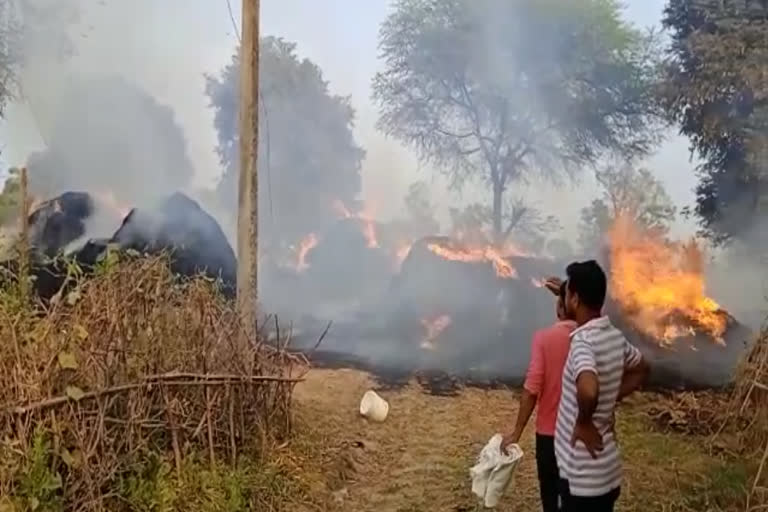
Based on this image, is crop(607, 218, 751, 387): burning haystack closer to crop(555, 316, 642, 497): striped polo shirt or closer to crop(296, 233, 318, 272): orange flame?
crop(296, 233, 318, 272): orange flame

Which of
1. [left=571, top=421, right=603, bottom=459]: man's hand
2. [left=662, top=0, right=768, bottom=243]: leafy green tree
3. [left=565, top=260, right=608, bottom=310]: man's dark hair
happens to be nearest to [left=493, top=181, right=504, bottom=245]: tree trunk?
[left=662, top=0, right=768, bottom=243]: leafy green tree

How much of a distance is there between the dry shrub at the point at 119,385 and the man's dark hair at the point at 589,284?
8.62 feet

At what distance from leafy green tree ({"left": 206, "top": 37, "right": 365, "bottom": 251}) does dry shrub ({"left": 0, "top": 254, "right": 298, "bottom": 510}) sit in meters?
12.5

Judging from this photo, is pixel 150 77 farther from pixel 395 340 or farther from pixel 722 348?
pixel 722 348

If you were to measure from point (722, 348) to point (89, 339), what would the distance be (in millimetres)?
11134

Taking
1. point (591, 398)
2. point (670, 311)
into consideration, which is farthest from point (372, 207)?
point (591, 398)

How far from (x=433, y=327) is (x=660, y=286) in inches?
173

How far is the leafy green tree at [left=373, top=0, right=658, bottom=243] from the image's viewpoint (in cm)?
1764

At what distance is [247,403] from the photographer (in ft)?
19.2

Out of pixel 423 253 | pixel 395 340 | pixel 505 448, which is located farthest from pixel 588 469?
pixel 423 253

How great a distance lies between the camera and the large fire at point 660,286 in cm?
1388

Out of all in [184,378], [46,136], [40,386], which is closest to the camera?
[40,386]

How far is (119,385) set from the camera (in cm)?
462

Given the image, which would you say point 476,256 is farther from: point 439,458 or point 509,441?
point 509,441
